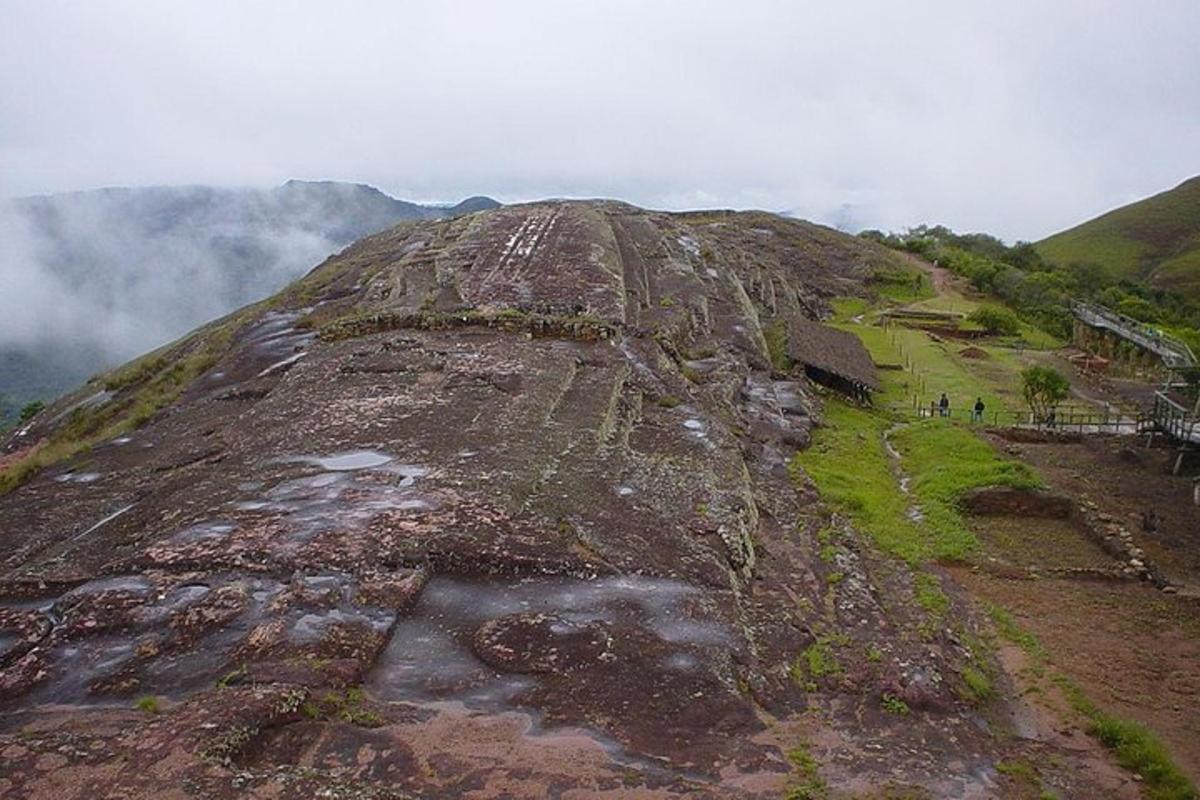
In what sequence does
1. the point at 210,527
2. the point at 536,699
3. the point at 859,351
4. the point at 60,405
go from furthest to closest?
1. the point at 859,351
2. the point at 60,405
3. the point at 210,527
4. the point at 536,699

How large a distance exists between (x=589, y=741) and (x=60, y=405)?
30.5 m

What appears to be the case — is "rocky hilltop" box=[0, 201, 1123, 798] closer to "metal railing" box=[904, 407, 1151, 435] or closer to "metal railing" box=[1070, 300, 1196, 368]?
"metal railing" box=[904, 407, 1151, 435]

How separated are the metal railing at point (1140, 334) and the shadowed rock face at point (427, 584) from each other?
791 inches

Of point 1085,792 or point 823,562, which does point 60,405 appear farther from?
point 1085,792

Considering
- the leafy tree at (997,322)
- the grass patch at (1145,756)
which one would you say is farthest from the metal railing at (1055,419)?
the grass patch at (1145,756)

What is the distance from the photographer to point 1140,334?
41281 mm

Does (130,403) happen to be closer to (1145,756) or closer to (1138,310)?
(1145,756)

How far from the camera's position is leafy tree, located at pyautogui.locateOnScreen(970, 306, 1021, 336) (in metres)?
48.0

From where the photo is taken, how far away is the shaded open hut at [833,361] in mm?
32312

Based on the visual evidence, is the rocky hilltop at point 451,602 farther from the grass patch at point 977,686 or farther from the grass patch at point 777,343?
the grass patch at point 777,343

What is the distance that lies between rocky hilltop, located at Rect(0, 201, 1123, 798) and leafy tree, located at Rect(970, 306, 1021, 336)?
29.3 m

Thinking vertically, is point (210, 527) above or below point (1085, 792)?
above

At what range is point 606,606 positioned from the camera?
11406mm

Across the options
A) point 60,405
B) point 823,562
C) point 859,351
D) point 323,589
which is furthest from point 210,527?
point 859,351
